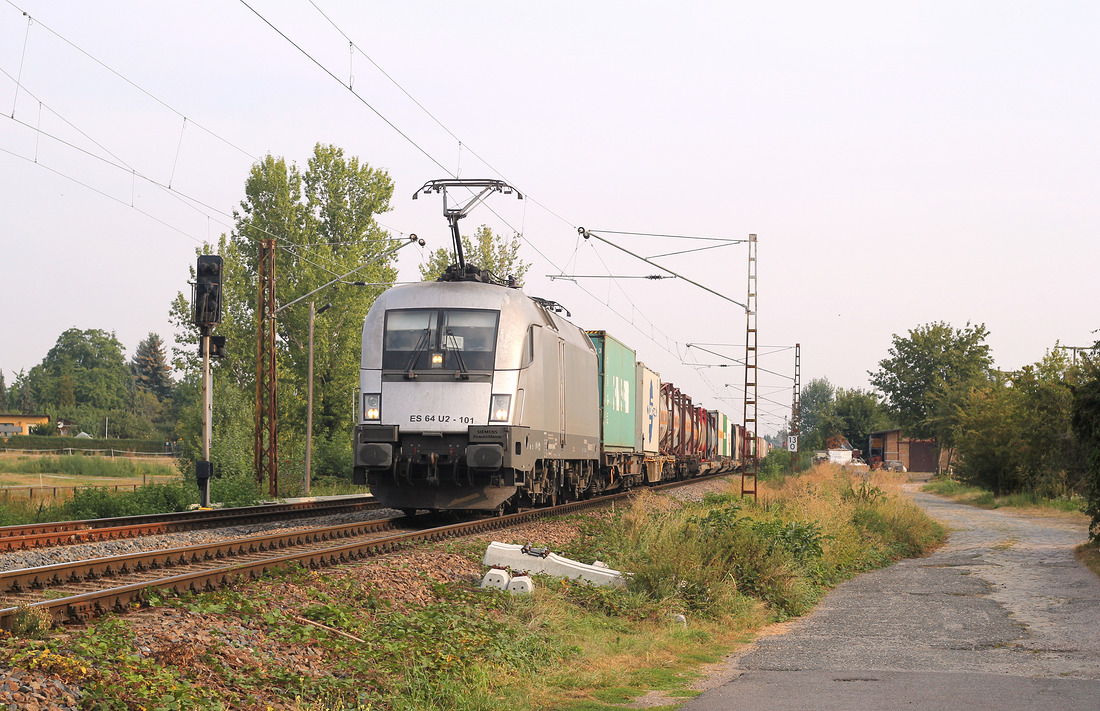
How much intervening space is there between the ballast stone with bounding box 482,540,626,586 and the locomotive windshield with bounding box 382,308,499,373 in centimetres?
510

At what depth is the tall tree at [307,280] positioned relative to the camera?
148 ft

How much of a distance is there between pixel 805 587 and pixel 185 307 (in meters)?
41.6

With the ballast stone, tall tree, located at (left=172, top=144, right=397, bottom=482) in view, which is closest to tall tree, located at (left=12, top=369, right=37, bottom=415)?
tall tree, located at (left=172, top=144, right=397, bottom=482)

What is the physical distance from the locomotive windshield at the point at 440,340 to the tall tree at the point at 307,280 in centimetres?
2608

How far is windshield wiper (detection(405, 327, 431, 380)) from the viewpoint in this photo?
1691cm

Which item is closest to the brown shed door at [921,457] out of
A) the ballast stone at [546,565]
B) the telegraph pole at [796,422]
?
the telegraph pole at [796,422]

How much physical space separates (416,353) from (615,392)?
10197 mm

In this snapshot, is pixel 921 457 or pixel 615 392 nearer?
pixel 615 392

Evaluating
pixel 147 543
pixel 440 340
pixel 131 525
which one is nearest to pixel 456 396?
pixel 440 340

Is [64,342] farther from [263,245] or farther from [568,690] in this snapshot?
A: [568,690]

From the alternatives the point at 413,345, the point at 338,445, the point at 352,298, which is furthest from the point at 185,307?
the point at 413,345

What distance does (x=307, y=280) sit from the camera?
45.2 meters

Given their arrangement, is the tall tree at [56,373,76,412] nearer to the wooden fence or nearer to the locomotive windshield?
the wooden fence

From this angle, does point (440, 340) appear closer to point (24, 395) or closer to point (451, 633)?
point (451, 633)
